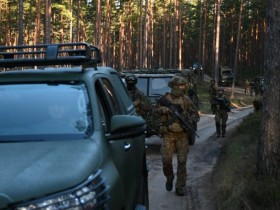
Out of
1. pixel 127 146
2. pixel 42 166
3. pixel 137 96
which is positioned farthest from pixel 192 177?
pixel 42 166

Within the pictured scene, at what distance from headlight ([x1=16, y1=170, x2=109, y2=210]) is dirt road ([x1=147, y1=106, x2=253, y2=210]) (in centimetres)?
468

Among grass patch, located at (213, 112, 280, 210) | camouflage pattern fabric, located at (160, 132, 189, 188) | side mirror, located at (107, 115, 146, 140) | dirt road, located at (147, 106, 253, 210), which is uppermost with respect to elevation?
side mirror, located at (107, 115, 146, 140)

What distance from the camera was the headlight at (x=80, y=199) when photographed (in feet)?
8.75

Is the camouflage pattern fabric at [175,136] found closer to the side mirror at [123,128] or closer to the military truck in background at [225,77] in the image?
the side mirror at [123,128]

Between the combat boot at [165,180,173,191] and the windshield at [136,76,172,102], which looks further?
the windshield at [136,76,172,102]

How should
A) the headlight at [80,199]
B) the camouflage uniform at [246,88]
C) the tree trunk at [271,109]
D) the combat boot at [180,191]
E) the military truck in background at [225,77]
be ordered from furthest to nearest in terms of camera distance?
the military truck in background at [225,77], the camouflage uniform at [246,88], the combat boot at [180,191], the tree trunk at [271,109], the headlight at [80,199]

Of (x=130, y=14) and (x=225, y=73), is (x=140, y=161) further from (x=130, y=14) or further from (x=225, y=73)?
(x=130, y=14)

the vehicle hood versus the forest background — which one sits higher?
the forest background

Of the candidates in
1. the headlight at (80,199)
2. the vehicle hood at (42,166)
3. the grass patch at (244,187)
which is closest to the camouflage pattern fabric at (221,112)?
the grass patch at (244,187)

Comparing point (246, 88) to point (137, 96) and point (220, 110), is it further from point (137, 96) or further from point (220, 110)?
point (137, 96)

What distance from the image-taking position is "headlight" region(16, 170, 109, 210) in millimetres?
2666

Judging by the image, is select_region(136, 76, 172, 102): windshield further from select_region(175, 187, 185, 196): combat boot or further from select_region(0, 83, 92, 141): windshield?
select_region(0, 83, 92, 141): windshield

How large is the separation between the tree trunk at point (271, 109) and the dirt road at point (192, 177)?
1100 mm

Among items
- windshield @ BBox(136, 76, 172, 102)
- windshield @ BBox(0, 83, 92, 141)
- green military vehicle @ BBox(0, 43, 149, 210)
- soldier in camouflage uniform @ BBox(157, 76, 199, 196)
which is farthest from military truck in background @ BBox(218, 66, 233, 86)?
windshield @ BBox(0, 83, 92, 141)
